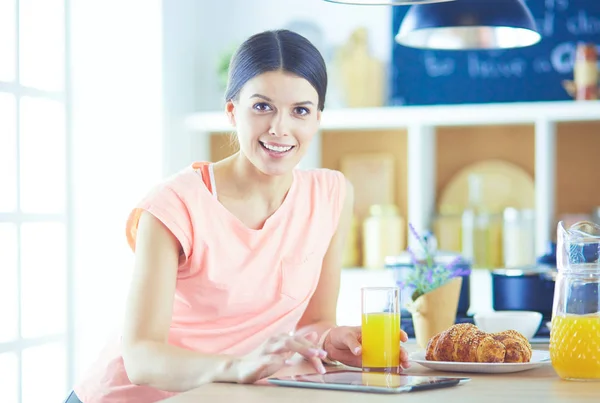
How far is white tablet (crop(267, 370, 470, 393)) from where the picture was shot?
138 centimetres

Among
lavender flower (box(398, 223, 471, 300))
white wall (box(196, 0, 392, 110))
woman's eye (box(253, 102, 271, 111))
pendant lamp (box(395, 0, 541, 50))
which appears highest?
white wall (box(196, 0, 392, 110))

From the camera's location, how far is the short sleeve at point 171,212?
72.1 inches

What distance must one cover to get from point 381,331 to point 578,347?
1.06ft

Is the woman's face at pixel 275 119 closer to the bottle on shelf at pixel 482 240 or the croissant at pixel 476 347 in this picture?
the croissant at pixel 476 347

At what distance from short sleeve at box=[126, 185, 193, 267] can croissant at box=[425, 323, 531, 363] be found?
535 millimetres

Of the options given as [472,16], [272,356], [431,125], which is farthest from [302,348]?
[431,125]

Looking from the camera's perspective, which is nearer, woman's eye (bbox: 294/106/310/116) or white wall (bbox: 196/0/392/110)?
woman's eye (bbox: 294/106/310/116)

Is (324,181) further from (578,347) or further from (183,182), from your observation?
(578,347)

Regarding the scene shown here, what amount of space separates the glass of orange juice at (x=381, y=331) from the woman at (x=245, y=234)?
6.1 inches

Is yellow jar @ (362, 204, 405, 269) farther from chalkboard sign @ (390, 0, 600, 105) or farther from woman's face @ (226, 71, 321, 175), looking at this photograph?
woman's face @ (226, 71, 321, 175)

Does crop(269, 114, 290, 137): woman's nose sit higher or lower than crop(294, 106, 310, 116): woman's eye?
lower

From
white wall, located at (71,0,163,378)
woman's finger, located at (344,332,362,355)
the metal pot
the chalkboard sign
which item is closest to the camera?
woman's finger, located at (344,332,362,355)

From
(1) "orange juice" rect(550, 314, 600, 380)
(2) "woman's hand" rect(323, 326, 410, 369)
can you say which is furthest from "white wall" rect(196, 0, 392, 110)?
(1) "orange juice" rect(550, 314, 600, 380)

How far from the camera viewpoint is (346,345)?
177 cm
